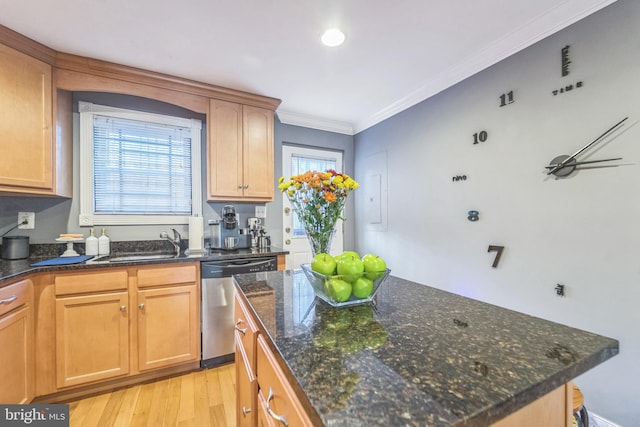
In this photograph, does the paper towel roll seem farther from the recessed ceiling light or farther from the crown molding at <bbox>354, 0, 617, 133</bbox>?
the crown molding at <bbox>354, 0, 617, 133</bbox>

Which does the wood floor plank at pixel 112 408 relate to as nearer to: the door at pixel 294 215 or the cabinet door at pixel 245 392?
the cabinet door at pixel 245 392

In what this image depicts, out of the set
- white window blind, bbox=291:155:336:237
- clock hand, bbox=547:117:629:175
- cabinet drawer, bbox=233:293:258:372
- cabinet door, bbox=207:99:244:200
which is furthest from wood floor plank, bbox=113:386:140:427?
clock hand, bbox=547:117:629:175

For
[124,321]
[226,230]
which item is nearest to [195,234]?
[226,230]

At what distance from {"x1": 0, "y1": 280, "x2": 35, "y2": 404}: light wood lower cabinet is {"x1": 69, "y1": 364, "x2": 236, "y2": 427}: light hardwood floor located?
1.11 feet

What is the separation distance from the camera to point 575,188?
156 centimetres

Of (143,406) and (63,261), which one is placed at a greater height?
(63,261)

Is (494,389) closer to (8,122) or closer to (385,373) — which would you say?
(385,373)

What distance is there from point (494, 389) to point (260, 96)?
2.74m

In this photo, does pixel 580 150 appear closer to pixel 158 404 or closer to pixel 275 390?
pixel 275 390

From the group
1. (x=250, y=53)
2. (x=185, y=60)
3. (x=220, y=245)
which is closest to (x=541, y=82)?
(x=250, y=53)

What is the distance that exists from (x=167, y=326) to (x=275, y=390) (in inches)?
69.0

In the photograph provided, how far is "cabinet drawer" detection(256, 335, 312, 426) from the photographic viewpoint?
1.75 ft

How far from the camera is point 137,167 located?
2416 millimetres

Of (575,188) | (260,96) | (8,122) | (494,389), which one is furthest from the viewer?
(260,96)
